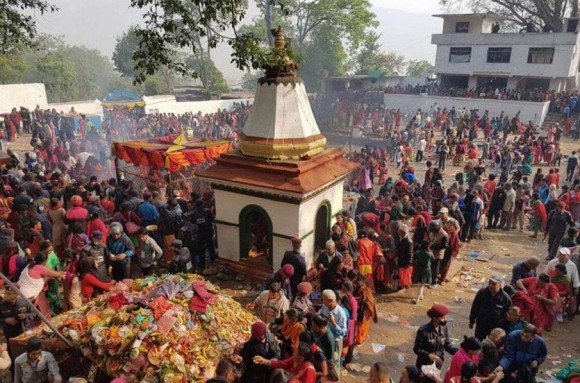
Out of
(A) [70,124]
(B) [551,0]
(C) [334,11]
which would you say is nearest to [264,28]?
(C) [334,11]

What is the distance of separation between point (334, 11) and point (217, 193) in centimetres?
4218

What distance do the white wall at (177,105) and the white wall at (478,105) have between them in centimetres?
1440

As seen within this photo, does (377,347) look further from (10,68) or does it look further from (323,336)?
(10,68)

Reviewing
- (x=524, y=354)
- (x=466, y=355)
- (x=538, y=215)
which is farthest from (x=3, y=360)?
(x=538, y=215)

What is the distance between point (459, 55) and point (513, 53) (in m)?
4.29

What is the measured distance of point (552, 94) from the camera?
105ft

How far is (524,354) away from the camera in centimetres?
536

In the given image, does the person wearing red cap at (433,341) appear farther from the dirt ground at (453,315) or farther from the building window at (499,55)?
the building window at (499,55)

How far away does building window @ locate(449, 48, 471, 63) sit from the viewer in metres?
37.2

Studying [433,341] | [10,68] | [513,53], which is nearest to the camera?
[433,341]

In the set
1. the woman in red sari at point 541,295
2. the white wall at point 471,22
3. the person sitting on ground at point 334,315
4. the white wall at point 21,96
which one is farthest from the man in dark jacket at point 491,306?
the white wall at point 471,22

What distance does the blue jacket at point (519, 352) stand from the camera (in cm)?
531

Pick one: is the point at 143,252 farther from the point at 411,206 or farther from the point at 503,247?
the point at 503,247

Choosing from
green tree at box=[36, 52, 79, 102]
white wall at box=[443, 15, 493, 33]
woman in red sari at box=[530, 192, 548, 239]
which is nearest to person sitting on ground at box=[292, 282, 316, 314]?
woman in red sari at box=[530, 192, 548, 239]
